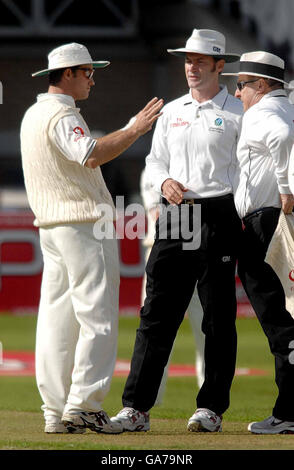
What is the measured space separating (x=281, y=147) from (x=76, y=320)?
4.99 feet

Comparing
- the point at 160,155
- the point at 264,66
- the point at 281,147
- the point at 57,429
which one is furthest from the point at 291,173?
the point at 57,429

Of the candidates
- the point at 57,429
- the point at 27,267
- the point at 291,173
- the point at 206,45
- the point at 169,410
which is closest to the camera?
the point at 291,173

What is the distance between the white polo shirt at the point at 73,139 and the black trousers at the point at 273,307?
1055mm

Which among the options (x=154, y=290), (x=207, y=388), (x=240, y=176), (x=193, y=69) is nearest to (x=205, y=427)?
(x=207, y=388)

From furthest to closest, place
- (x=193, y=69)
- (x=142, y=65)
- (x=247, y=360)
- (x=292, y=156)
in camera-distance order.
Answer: (x=142, y=65) → (x=247, y=360) → (x=193, y=69) → (x=292, y=156)

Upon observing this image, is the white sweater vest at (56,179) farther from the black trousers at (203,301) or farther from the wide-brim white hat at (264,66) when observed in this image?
the wide-brim white hat at (264,66)

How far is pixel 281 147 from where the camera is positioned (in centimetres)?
659

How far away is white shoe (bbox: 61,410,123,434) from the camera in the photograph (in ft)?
21.6

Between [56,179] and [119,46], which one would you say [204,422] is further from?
[119,46]

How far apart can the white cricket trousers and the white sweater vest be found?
78mm

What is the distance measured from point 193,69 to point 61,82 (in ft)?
2.56

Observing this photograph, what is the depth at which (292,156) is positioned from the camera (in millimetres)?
A: 6496

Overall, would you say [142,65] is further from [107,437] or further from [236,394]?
[107,437]

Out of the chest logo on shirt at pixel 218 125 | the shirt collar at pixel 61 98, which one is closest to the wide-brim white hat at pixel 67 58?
the shirt collar at pixel 61 98
